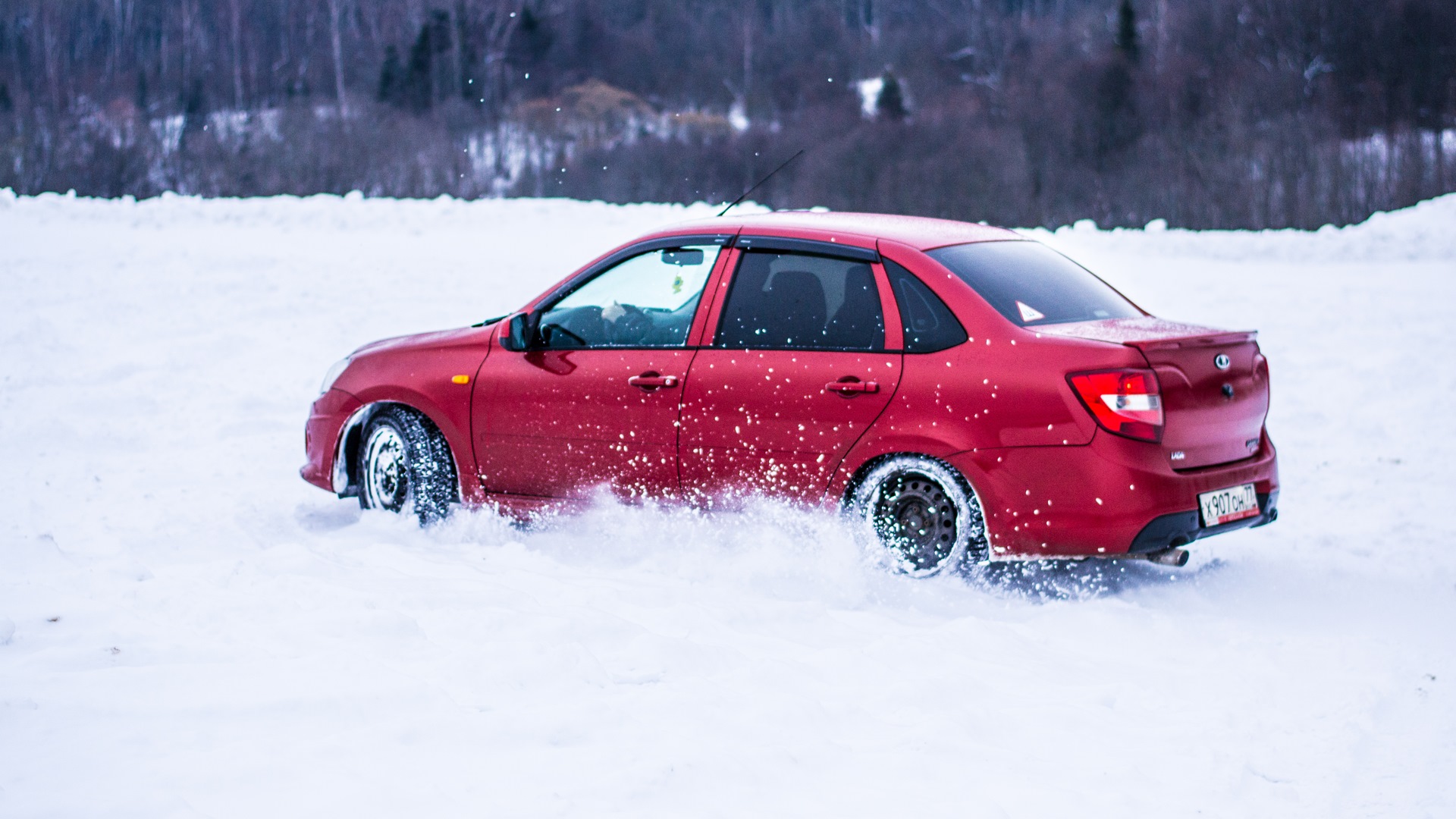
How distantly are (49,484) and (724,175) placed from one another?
35.5 meters

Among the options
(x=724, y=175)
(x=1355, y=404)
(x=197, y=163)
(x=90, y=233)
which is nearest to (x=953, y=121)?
(x=724, y=175)

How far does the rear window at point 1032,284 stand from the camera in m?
5.39

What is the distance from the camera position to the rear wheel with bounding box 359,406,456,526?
646 centimetres

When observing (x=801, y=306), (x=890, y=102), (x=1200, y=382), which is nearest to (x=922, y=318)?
(x=801, y=306)

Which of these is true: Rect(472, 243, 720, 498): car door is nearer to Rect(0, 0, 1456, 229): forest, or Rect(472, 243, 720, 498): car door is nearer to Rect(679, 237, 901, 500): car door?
Rect(679, 237, 901, 500): car door

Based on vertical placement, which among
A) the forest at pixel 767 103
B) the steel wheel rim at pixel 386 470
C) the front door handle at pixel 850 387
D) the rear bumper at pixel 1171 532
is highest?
the forest at pixel 767 103

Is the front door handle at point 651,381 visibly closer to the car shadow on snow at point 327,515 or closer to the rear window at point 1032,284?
the rear window at point 1032,284

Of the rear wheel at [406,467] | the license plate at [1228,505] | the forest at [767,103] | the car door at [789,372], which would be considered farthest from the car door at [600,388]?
the forest at [767,103]

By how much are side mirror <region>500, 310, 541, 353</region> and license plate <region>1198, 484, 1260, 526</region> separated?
2965 mm

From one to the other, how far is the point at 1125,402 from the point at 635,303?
2.38 metres

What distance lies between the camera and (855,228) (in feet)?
19.1

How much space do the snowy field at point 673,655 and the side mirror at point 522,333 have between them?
81cm

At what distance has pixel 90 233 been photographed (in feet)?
71.9

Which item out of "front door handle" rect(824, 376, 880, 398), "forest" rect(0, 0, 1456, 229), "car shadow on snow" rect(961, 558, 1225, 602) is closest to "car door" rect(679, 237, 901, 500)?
"front door handle" rect(824, 376, 880, 398)
